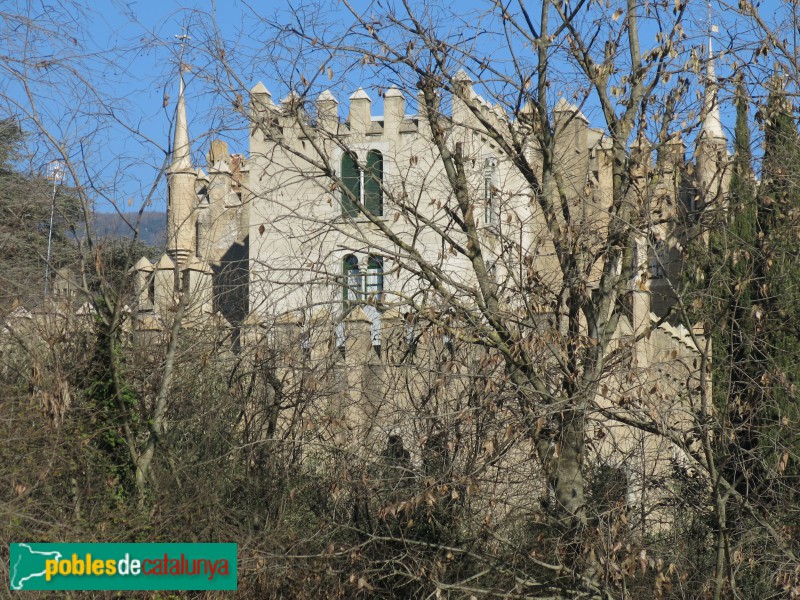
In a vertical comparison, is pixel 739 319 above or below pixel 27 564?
above

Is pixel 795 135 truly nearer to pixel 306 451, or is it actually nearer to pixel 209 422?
pixel 306 451

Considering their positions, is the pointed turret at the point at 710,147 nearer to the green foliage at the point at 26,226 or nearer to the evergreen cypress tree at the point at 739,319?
the evergreen cypress tree at the point at 739,319

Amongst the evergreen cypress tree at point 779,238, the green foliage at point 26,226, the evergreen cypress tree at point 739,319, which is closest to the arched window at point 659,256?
the evergreen cypress tree at point 739,319

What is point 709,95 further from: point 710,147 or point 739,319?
point 739,319

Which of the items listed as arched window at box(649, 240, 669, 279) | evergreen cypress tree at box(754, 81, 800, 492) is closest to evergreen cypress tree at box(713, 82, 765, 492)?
evergreen cypress tree at box(754, 81, 800, 492)

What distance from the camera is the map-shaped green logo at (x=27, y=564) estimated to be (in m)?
8.14

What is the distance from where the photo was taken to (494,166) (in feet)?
27.3

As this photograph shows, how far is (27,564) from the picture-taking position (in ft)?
27.2

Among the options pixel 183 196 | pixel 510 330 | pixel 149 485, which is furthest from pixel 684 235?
pixel 183 196

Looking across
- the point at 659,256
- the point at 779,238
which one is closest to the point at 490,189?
the point at 659,256

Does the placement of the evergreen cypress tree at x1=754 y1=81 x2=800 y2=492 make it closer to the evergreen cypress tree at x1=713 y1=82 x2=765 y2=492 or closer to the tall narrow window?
the evergreen cypress tree at x1=713 y1=82 x2=765 y2=492

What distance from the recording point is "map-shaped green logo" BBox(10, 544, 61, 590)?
814 centimetres

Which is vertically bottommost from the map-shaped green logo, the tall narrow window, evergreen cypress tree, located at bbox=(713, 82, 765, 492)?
the map-shaped green logo

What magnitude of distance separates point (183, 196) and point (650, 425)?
24.1 metres
